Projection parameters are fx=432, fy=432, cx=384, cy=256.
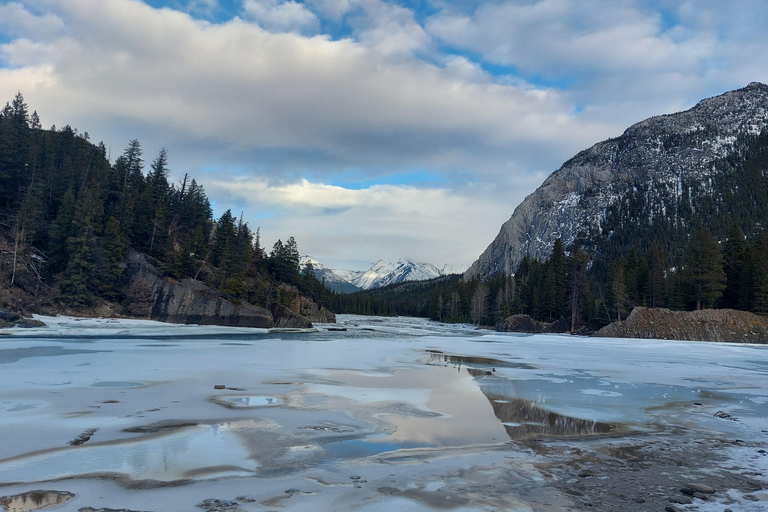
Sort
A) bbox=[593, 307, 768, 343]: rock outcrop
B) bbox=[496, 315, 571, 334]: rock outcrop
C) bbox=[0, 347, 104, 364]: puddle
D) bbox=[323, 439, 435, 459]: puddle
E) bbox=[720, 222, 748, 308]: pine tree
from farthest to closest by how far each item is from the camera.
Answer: bbox=[496, 315, 571, 334]: rock outcrop < bbox=[720, 222, 748, 308]: pine tree < bbox=[593, 307, 768, 343]: rock outcrop < bbox=[0, 347, 104, 364]: puddle < bbox=[323, 439, 435, 459]: puddle

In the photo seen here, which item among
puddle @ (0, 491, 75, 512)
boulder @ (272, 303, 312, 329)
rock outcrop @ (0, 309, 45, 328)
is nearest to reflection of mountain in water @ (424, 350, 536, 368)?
puddle @ (0, 491, 75, 512)

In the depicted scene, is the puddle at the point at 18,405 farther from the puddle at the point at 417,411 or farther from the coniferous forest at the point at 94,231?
the coniferous forest at the point at 94,231

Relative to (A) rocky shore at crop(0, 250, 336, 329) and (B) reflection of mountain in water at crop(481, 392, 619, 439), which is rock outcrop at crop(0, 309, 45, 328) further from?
(B) reflection of mountain in water at crop(481, 392, 619, 439)

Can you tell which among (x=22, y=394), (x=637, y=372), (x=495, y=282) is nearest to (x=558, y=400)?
(x=637, y=372)

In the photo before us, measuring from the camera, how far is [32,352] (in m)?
22.7

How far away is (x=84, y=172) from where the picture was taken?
67.1 m

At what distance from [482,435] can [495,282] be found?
12477cm

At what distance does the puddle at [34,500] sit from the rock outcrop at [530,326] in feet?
269

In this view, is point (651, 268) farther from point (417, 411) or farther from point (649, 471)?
point (649, 471)

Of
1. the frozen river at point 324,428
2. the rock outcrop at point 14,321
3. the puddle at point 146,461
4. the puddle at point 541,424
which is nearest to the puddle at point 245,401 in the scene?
the frozen river at point 324,428

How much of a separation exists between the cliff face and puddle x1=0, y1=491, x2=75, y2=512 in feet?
184

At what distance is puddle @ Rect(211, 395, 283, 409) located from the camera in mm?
12148

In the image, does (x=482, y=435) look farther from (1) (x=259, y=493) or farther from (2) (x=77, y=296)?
(2) (x=77, y=296)

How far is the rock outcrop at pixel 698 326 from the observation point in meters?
49.4
